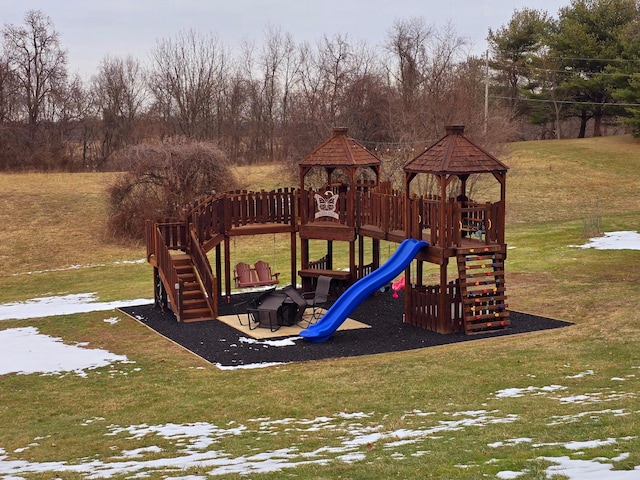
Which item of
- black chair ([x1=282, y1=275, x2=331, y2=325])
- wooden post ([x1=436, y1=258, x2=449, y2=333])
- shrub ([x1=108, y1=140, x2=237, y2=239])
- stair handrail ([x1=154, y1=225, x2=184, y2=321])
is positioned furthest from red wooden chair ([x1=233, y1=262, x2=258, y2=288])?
shrub ([x1=108, y1=140, x2=237, y2=239])

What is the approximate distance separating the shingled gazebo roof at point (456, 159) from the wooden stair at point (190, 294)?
20.0 ft

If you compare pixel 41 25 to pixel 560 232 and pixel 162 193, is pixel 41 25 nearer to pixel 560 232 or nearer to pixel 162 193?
pixel 162 193

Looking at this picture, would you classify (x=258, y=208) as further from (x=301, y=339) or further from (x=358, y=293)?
(x=301, y=339)

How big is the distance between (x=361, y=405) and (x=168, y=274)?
914 cm

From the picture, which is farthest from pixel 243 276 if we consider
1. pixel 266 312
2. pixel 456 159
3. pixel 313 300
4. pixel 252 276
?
pixel 456 159

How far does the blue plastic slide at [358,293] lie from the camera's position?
57.8ft

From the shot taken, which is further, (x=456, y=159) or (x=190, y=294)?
(x=190, y=294)

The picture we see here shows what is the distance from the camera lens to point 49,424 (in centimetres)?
1255

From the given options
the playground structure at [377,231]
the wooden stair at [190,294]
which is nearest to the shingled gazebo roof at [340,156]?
the playground structure at [377,231]

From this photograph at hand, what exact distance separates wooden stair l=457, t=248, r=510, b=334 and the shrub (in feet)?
70.2

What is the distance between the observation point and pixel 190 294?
20.7 m

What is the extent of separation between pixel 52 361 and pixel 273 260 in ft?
47.8

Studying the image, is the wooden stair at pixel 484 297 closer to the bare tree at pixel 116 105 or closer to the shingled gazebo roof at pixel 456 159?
the shingled gazebo roof at pixel 456 159

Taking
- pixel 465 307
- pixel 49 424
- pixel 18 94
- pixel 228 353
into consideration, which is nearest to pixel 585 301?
pixel 465 307
